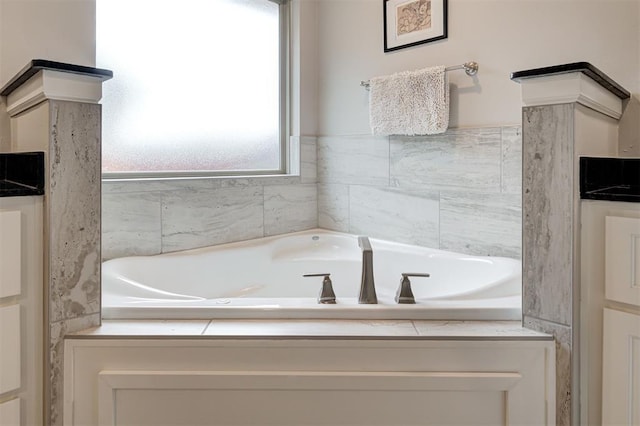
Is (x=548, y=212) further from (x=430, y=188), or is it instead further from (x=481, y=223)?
(x=430, y=188)

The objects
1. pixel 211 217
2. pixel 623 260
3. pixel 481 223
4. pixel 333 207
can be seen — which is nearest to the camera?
pixel 623 260

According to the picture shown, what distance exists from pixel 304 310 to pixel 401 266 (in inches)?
39.9

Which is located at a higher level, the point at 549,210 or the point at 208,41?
the point at 208,41

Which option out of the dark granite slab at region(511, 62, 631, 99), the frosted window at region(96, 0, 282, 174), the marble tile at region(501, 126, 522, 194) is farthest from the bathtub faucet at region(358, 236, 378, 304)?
the frosted window at region(96, 0, 282, 174)

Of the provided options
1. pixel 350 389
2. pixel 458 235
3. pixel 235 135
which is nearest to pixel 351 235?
pixel 458 235

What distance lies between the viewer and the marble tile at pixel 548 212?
1.18 meters

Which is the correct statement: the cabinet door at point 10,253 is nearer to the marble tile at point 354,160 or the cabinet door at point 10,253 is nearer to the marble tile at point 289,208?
the marble tile at point 289,208

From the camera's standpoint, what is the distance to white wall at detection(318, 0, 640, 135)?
1660mm

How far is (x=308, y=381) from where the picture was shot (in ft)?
3.90

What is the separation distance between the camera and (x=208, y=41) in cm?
239

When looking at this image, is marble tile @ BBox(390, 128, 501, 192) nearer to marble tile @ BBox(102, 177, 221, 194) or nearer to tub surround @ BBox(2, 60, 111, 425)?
marble tile @ BBox(102, 177, 221, 194)

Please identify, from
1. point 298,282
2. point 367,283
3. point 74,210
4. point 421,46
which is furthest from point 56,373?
point 421,46

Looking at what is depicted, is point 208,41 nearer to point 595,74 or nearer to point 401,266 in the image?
point 401,266

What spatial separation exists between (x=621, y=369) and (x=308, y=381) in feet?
2.50
